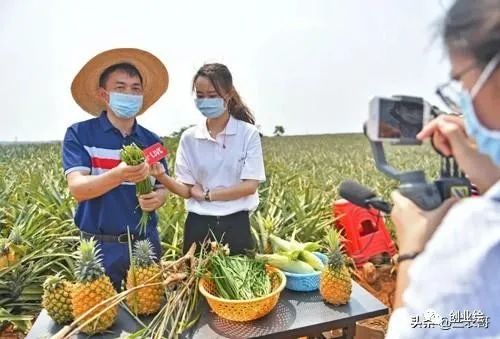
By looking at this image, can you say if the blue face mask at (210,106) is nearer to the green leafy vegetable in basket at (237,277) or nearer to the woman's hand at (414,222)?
the green leafy vegetable in basket at (237,277)

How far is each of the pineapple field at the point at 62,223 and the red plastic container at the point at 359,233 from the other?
0.70ft

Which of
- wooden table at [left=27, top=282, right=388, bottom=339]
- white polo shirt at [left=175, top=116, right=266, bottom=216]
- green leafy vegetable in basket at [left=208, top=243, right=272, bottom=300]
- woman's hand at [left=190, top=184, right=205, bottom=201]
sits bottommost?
wooden table at [left=27, top=282, right=388, bottom=339]

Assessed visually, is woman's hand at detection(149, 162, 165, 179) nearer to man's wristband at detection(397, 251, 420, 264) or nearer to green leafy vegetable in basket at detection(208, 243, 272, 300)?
green leafy vegetable in basket at detection(208, 243, 272, 300)


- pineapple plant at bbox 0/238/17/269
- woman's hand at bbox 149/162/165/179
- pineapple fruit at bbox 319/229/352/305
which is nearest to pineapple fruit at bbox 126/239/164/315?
woman's hand at bbox 149/162/165/179

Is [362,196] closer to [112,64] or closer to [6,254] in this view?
[112,64]

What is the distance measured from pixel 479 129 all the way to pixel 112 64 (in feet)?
6.57

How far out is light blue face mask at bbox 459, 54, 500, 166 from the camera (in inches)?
30.4

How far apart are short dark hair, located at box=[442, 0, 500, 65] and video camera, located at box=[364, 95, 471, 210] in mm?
265

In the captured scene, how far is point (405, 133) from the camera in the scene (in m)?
1.07

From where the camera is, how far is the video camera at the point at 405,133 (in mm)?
957

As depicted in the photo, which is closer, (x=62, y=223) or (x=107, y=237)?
(x=107, y=237)

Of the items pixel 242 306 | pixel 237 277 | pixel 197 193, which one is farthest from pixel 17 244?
pixel 242 306

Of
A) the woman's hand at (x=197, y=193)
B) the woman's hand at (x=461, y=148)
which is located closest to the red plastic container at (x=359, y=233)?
the woman's hand at (x=197, y=193)

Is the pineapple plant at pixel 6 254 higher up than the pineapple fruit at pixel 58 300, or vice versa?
the pineapple fruit at pixel 58 300
